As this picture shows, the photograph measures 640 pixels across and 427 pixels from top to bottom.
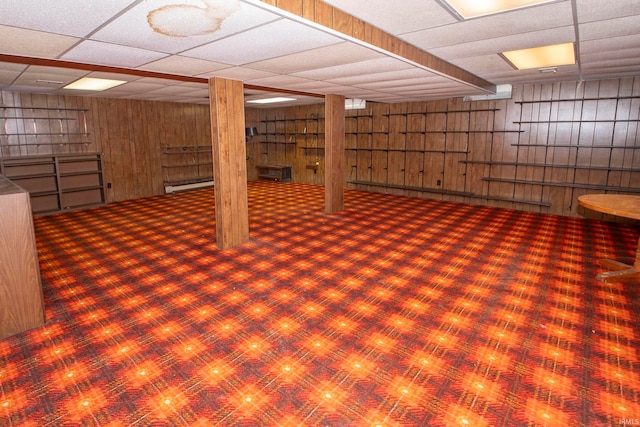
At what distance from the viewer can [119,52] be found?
353 centimetres

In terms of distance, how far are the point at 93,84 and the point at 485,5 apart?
6.48 m

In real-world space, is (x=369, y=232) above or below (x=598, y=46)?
below

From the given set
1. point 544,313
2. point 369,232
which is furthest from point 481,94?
point 544,313

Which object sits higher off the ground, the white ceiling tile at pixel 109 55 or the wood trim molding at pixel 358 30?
the wood trim molding at pixel 358 30

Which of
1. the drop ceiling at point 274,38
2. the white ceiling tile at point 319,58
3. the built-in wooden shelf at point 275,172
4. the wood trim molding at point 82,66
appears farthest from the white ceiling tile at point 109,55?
the built-in wooden shelf at point 275,172

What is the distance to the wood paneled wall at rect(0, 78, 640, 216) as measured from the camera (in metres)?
6.80

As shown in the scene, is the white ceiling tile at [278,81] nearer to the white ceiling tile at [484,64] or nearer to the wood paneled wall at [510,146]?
the white ceiling tile at [484,64]

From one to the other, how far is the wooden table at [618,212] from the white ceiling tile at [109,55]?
505 cm

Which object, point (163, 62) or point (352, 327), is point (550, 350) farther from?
point (163, 62)

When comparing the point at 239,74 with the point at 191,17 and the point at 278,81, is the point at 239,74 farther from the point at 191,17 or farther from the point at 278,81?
the point at 191,17

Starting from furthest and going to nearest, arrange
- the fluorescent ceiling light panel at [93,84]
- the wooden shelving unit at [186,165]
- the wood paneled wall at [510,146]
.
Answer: the wooden shelving unit at [186,165], the wood paneled wall at [510,146], the fluorescent ceiling light panel at [93,84]

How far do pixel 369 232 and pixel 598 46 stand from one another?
12.5 feet

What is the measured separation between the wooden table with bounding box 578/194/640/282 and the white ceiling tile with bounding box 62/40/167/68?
505 cm

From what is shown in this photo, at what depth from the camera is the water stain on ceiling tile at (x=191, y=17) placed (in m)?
2.36
